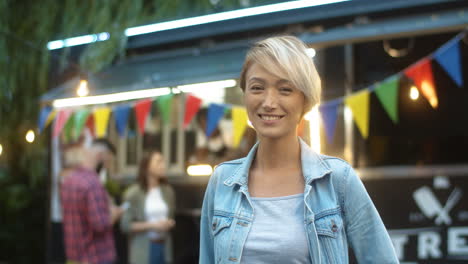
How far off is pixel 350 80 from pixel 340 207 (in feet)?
13.8

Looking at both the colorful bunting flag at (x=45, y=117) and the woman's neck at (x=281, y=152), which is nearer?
the woman's neck at (x=281, y=152)

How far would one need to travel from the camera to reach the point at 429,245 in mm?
5387

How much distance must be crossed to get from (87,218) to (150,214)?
807 mm

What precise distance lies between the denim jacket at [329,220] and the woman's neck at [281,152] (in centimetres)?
5

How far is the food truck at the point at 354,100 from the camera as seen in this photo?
5316mm

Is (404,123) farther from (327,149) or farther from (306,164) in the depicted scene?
(306,164)

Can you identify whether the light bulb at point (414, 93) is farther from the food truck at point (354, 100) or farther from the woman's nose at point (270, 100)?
the woman's nose at point (270, 100)

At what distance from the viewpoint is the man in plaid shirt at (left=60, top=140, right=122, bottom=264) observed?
5.84m

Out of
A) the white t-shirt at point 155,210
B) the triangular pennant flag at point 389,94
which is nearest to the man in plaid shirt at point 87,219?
the white t-shirt at point 155,210

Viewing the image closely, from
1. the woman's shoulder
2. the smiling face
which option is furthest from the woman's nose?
the woman's shoulder

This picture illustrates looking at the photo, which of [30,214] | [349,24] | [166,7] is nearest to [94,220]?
[166,7]

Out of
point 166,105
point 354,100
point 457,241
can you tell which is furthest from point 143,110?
point 457,241

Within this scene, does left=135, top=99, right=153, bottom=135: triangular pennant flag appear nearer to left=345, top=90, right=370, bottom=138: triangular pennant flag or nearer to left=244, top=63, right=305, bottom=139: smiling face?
left=345, top=90, right=370, bottom=138: triangular pennant flag

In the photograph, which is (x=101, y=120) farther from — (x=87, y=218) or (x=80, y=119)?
(x=87, y=218)
